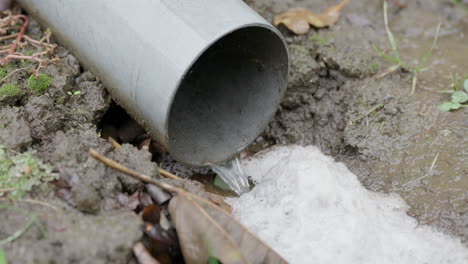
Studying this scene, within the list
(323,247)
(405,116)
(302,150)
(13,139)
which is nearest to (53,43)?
(13,139)

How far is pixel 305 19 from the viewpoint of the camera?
3412 mm

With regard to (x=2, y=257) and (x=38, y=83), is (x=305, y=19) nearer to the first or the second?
(x=38, y=83)

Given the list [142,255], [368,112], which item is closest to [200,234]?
[142,255]

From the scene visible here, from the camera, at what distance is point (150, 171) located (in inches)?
91.9

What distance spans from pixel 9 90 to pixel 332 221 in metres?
1.76

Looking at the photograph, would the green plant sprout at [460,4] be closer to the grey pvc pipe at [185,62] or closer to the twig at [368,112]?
the twig at [368,112]

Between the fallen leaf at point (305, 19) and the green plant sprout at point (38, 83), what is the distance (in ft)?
4.92

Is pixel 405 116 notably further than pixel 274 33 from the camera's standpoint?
Yes

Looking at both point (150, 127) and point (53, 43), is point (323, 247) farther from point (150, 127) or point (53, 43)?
point (53, 43)

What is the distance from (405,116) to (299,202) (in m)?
0.93

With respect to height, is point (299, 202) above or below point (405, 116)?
below

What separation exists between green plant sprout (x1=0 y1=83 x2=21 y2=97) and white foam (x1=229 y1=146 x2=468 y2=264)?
127cm

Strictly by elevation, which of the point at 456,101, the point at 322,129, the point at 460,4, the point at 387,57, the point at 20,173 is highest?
the point at 460,4

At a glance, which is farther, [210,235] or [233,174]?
→ [233,174]
